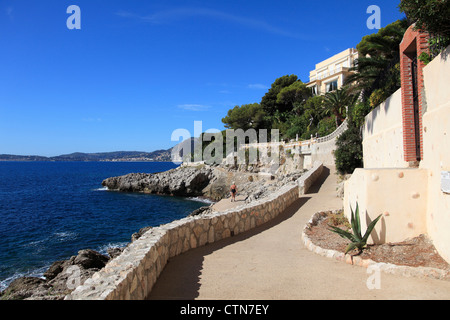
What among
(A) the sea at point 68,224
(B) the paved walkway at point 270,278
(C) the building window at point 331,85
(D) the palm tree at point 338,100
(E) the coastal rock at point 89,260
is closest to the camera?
(B) the paved walkway at point 270,278

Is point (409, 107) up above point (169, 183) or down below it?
above

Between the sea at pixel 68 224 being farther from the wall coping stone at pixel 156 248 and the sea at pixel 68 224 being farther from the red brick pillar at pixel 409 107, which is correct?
the red brick pillar at pixel 409 107

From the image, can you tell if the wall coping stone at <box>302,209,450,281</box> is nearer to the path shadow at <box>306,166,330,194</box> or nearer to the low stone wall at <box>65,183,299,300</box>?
the low stone wall at <box>65,183,299,300</box>

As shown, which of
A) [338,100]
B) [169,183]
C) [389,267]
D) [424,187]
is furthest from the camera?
[169,183]

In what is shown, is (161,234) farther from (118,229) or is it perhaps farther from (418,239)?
(118,229)

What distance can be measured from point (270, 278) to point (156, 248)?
228 cm

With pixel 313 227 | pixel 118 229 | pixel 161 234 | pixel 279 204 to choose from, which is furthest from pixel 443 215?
pixel 118 229

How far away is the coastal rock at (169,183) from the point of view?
50656 millimetres

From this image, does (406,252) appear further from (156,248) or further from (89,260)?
(89,260)

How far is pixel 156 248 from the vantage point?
20.3ft

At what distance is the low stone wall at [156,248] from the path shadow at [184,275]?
0.14 meters

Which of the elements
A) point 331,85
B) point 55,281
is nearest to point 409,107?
point 55,281

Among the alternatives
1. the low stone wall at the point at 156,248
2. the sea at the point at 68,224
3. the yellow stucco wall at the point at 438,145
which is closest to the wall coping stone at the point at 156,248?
the low stone wall at the point at 156,248

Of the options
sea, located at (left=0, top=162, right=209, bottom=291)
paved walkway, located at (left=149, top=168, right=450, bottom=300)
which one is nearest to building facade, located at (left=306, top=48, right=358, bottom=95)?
sea, located at (left=0, top=162, right=209, bottom=291)
